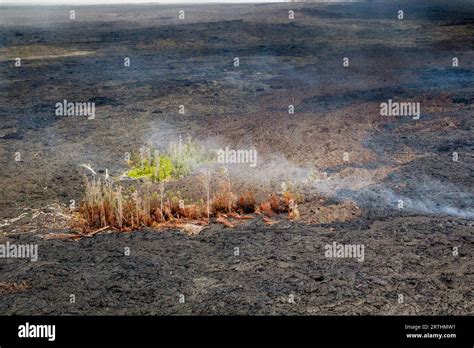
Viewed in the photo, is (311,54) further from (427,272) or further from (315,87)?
(427,272)

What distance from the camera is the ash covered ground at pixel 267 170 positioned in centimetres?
518

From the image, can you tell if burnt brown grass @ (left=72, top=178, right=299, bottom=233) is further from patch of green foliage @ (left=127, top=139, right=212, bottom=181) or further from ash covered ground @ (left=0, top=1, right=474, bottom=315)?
patch of green foliage @ (left=127, top=139, right=212, bottom=181)

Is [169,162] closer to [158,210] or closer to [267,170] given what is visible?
[267,170]

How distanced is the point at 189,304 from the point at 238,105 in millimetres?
9938

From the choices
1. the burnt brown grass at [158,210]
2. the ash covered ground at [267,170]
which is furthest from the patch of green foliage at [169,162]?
the burnt brown grass at [158,210]

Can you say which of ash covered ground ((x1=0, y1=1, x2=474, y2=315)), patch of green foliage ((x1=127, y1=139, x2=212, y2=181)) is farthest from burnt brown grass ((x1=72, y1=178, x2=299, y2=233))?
patch of green foliage ((x1=127, y1=139, x2=212, y2=181))

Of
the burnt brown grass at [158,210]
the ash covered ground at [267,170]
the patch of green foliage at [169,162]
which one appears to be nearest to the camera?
the ash covered ground at [267,170]

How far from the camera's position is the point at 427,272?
5383mm

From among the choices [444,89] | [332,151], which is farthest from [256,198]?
[444,89]

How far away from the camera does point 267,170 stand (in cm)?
908

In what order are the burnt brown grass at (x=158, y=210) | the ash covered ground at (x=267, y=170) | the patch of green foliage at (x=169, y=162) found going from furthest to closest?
the patch of green foliage at (x=169, y=162), the burnt brown grass at (x=158, y=210), the ash covered ground at (x=267, y=170)

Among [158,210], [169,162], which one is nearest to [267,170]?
[169,162]

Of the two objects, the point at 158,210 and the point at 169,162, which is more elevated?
the point at 169,162

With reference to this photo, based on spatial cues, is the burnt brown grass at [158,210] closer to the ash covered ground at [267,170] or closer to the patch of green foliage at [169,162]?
the ash covered ground at [267,170]
